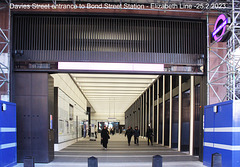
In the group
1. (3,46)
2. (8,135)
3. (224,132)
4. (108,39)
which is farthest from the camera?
(108,39)

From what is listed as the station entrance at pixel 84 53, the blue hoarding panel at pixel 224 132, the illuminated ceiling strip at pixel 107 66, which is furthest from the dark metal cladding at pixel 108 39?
the blue hoarding panel at pixel 224 132

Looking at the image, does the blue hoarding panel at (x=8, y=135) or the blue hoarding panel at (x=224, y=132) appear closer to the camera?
the blue hoarding panel at (x=224, y=132)

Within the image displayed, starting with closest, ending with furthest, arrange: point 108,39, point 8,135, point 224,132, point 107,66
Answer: point 224,132
point 8,135
point 107,66
point 108,39

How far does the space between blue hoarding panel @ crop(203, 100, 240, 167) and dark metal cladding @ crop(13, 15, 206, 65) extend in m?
2.72

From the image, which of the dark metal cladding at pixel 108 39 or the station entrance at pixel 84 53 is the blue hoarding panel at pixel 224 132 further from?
the dark metal cladding at pixel 108 39

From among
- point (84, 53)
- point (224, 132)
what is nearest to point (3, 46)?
point (84, 53)

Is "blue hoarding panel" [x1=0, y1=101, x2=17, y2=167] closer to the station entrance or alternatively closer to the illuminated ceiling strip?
the station entrance

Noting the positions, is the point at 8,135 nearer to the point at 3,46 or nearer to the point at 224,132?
the point at 3,46

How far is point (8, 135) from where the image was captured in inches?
403

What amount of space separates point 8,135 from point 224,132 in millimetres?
7492

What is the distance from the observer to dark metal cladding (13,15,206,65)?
11.7 meters

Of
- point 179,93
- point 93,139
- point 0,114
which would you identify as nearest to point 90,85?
point 93,139

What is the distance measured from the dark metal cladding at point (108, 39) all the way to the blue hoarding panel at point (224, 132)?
2724 millimetres

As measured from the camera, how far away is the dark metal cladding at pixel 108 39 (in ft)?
38.4
